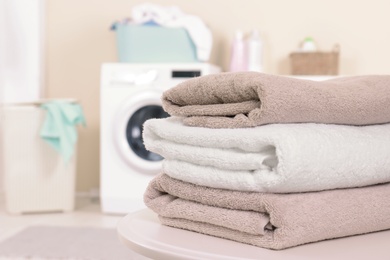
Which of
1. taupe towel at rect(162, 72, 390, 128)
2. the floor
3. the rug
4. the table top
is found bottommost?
the floor

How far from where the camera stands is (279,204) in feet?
2.19

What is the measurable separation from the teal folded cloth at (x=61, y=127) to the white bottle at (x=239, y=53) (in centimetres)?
91

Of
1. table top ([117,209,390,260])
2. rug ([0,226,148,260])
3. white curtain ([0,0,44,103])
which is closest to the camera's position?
table top ([117,209,390,260])

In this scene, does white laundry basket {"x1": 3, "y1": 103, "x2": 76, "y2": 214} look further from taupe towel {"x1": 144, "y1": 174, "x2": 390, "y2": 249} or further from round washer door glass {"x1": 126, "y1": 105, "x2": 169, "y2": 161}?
taupe towel {"x1": 144, "y1": 174, "x2": 390, "y2": 249}

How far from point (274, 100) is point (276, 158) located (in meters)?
0.07

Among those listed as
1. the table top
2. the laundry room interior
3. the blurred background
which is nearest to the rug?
the laundry room interior

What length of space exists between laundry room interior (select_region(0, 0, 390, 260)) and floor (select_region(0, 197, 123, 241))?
11mm

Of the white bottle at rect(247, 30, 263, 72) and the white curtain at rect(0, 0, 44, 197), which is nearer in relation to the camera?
the white bottle at rect(247, 30, 263, 72)

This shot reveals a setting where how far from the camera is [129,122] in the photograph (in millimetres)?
2947

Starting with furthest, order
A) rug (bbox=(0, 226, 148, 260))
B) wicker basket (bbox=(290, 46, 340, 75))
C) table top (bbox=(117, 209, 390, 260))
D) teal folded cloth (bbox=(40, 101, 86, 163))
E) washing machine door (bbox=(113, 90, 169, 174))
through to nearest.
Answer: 1. wicker basket (bbox=(290, 46, 340, 75))
2. teal folded cloth (bbox=(40, 101, 86, 163))
3. washing machine door (bbox=(113, 90, 169, 174))
4. rug (bbox=(0, 226, 148, 260))
5. table top (bbox=(117, 209, 390, 260))

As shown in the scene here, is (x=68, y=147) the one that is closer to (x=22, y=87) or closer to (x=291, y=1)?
(x=22, y=87)

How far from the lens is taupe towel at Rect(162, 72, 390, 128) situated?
0.69 m

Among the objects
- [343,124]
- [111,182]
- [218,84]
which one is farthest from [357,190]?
[111,182]

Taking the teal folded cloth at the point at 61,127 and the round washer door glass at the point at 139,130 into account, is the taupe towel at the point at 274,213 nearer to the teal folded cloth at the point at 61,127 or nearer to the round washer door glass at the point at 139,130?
the round washer door glass at the point at 139,130
